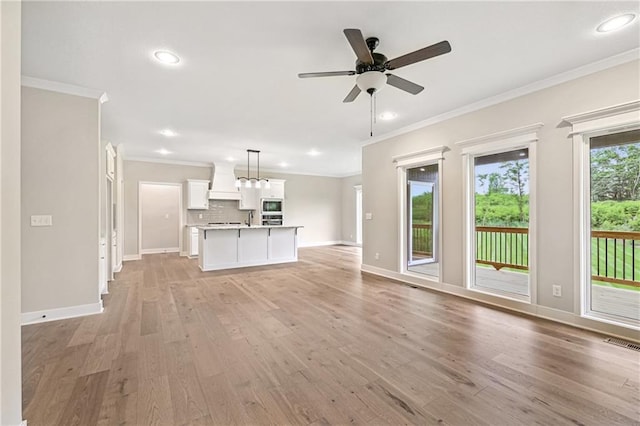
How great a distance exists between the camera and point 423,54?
2.12 meters

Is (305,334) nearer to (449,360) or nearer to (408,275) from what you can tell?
(449,360)

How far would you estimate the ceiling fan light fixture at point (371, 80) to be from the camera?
2.35m

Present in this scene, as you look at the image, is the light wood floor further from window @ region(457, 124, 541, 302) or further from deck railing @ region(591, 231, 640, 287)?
deck railing @ region(591, 231, 640, 287)

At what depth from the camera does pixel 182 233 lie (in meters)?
7.92

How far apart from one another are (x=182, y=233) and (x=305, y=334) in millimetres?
6409

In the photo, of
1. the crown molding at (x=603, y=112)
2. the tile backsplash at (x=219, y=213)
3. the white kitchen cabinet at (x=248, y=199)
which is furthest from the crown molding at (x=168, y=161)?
the crown molding at (x=603, y=112)

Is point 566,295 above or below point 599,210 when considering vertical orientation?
below

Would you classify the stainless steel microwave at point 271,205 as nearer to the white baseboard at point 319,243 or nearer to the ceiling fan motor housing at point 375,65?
the white baseboard at point 319,243

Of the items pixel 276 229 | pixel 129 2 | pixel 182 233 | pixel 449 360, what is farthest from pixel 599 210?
pixel 182 233

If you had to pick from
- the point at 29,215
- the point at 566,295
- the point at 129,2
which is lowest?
the point at 566,295

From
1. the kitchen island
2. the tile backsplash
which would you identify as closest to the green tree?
the kitchen island
